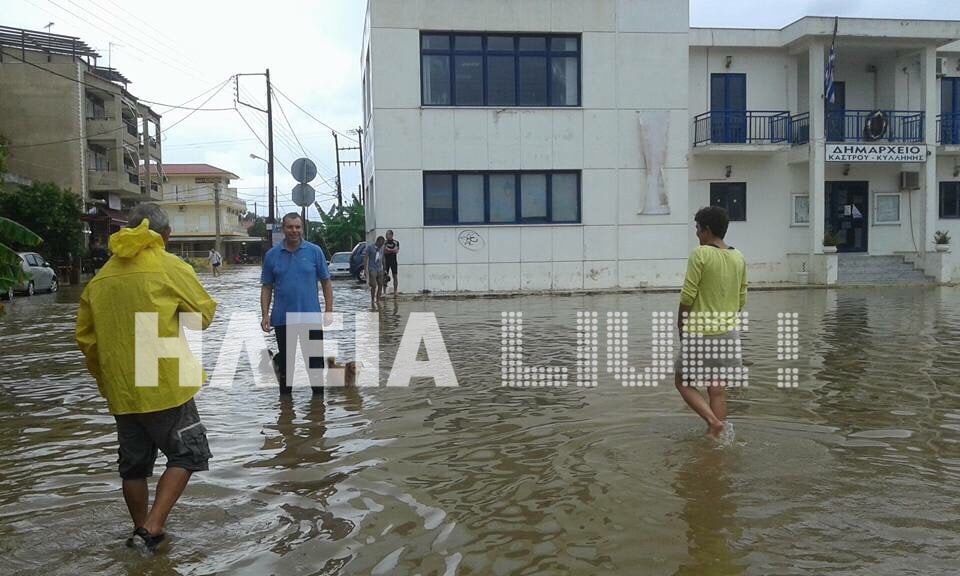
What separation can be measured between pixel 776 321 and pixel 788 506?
10.5m

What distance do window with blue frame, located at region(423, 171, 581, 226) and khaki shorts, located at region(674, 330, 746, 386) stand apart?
57.5 feet

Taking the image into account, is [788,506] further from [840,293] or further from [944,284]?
[944,284]

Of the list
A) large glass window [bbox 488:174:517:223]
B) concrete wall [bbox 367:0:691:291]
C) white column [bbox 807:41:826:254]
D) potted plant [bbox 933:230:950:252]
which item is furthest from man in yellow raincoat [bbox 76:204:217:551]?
potted plant [bbox 933:230:950:252]

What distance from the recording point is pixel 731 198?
2598cm

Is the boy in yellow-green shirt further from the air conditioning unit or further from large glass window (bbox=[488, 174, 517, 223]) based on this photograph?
the air conditioning unit

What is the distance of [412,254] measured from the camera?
901 inches

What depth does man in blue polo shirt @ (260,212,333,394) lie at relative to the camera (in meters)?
7.49

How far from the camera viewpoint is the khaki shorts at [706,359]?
19.2 ft

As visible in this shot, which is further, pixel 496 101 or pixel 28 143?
pixel 28 143

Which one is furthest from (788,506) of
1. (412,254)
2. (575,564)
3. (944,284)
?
(944,284)

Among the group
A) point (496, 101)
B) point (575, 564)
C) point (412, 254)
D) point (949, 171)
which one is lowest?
point (575, 564)

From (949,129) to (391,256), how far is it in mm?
19551

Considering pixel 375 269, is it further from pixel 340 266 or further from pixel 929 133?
pixel 340 266

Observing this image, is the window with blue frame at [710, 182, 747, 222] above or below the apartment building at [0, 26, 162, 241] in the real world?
below
